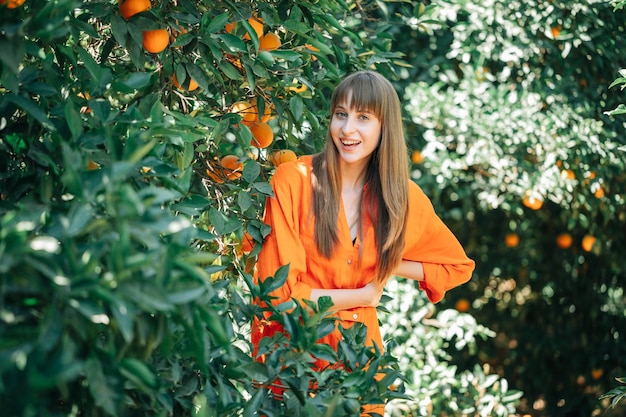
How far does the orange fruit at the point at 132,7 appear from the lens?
1670 millimetres

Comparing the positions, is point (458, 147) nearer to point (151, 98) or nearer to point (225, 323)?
point (151, 98)

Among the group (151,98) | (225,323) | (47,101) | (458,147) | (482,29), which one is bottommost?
(458,147)

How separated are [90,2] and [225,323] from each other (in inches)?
31.5

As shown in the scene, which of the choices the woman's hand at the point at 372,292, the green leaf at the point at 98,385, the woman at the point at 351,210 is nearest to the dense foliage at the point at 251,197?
the green leaf at the point at 98,385

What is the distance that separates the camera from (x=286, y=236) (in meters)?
1.91

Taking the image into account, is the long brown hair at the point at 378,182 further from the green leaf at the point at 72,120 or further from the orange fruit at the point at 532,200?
the orange fruit at the point at 532,200

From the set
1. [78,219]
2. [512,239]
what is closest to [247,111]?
[78,219]

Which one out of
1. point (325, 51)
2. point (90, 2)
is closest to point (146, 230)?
point (90, 2)

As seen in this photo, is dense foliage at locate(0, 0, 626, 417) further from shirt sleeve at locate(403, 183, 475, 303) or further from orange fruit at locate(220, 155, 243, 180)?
shirt sleeve at locate(403, 183, 475, 303)

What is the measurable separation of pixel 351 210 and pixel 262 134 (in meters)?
0.32

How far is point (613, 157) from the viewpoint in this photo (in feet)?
9.80

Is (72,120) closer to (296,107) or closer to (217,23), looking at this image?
(217,23)

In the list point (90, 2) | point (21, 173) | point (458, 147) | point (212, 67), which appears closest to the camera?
point (21, 173)

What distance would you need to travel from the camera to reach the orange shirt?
6.25ft
